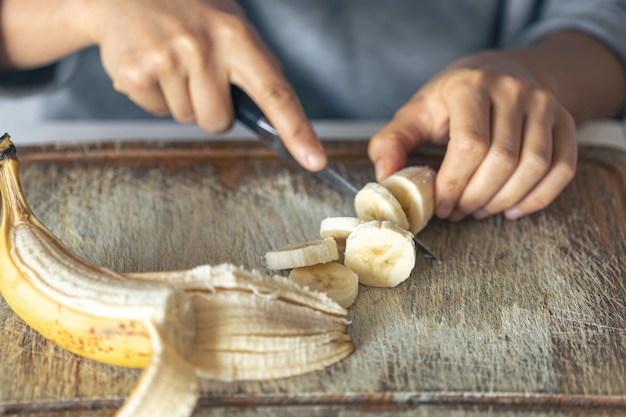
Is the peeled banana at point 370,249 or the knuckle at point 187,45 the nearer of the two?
the peeled banana at point 370,249

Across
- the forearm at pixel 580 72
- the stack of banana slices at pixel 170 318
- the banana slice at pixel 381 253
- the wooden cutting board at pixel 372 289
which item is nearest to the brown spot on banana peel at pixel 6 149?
the stack of banana slices at pixel 170 318

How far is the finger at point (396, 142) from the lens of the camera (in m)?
1.33

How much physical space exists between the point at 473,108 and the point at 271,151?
43 centimetres

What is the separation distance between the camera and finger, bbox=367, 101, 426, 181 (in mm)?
1325

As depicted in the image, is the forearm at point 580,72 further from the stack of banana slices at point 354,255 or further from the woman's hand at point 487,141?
the stack of banana slices at point 354,255

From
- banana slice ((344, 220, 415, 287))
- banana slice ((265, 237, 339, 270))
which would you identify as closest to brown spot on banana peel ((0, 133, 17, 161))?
banana slice ((265, 237, 339, 270))

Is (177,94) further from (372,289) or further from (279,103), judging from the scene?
(372,289)

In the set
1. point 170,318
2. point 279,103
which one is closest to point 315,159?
point 279,103

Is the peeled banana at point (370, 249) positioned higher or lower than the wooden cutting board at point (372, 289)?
higher

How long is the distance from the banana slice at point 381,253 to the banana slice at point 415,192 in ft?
0.37

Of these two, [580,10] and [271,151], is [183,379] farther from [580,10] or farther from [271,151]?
[580,10]

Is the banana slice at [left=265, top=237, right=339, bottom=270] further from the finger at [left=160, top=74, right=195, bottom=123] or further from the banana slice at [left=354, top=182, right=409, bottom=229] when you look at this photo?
the finger at [left=160, top=74, right=195, bottom=123]

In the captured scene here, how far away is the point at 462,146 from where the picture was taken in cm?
121

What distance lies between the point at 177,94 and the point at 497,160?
24.4 inches
